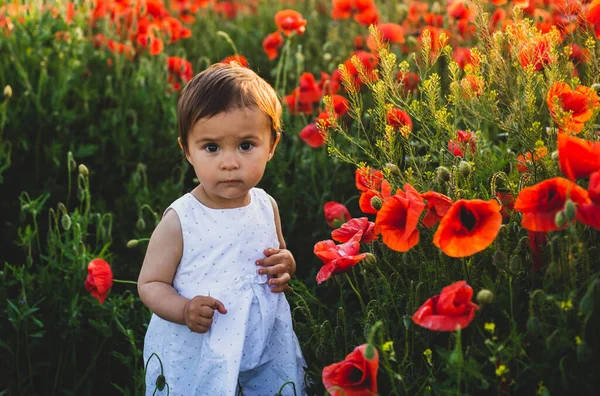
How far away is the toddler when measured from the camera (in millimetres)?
2266

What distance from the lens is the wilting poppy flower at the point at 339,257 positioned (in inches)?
86.8

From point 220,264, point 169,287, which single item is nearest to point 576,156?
point 220,264

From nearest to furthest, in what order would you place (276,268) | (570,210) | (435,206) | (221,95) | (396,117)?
(570,210) < (435,206) < (221,95) < (276,268) < (396,117)

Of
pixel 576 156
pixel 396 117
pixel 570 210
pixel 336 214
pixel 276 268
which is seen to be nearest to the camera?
pixel 570 210

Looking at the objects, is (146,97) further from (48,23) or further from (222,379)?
(222,379)

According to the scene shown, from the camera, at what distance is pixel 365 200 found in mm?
2424

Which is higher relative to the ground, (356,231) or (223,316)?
(356,231)

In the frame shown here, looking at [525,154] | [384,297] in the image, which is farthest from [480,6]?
[384,297]

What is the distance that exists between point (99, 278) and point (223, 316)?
0.63 metres

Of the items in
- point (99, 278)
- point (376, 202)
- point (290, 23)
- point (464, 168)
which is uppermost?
point (290, 23)

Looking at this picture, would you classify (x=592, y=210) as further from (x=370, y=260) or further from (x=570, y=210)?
(x=370, y=260)

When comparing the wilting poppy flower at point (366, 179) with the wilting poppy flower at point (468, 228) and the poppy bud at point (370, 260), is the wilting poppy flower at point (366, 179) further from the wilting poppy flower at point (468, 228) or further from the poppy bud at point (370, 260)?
the wilting poppy flower at point (468, 228)

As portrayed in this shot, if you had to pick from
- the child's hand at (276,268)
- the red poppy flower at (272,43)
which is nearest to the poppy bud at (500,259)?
the child's hand at (276,268)

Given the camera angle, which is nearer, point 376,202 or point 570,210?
point 570,210
